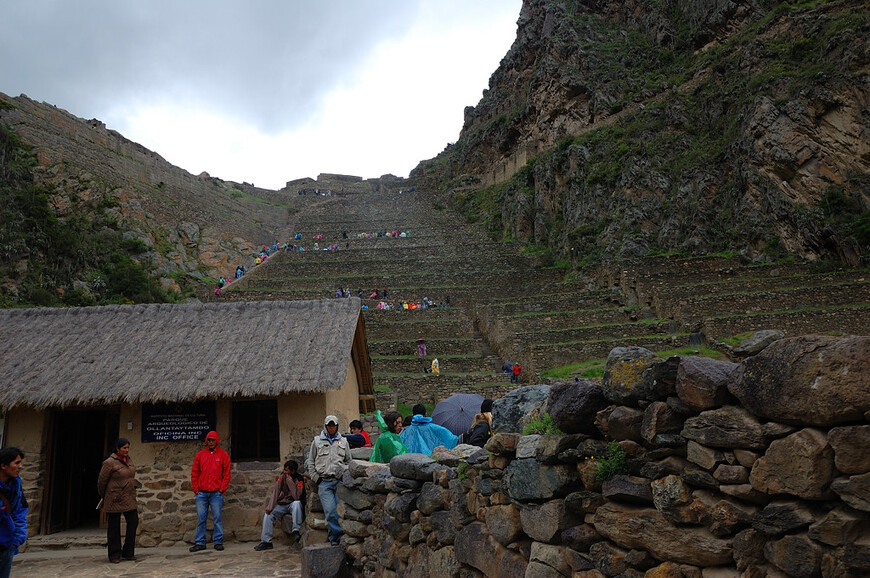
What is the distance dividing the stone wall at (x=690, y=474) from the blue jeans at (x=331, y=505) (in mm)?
2833

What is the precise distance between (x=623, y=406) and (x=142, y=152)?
147 ft

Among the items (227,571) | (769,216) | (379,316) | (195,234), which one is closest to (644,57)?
(769,216)

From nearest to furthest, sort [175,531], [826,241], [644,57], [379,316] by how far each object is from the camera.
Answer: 1. [175,531]
2. [826,241]
3. [379,316]
4. [644,57]

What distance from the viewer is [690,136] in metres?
31.8

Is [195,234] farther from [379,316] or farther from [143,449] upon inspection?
[143,449]

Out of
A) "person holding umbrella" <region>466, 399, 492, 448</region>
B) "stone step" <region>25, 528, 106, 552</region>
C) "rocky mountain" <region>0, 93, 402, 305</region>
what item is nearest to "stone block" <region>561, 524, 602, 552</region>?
"person holding umbrella" <region>466, 399, 492, 448</region>

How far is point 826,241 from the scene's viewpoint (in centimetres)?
2227

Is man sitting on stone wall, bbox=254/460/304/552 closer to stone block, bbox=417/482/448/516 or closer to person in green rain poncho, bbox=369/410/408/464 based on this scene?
person in green rain poncho, bbox=369/410/408/464

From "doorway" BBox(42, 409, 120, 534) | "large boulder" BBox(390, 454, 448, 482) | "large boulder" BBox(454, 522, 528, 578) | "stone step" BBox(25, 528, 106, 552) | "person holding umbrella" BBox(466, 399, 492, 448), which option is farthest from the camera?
"doorway" BBox(42, 409, 120, 534)

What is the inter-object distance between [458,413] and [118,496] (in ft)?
19.3

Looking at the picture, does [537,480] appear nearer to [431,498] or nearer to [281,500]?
[431,498]

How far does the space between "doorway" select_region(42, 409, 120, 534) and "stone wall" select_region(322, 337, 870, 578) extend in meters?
8.19

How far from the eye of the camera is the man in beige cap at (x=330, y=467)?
686 centimetres

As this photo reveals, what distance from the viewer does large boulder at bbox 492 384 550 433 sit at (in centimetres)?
440
